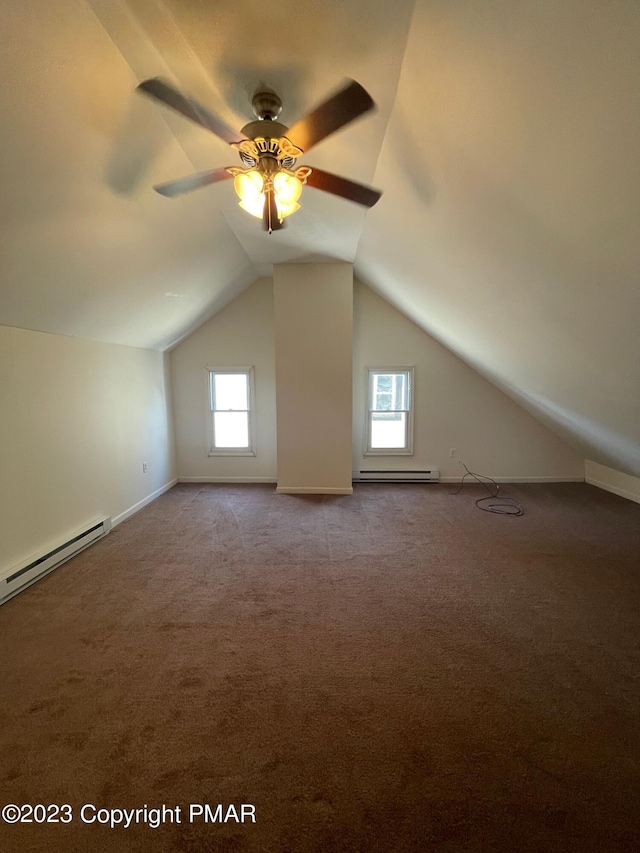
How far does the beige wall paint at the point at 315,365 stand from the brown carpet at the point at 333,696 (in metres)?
1.56

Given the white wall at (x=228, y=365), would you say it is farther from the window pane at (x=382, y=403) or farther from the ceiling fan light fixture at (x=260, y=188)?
the ceiling fan light fixture at (x=260, y=188)

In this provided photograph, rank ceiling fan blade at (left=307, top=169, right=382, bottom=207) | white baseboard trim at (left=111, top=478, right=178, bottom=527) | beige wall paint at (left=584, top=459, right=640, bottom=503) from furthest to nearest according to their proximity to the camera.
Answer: beige wall paint at (left=584, top=459, right=640, bottom=503) → white baseboard trim at (left=111, top=478, right=178, bottom=527) → ceiling fan blade at (left=307, top=169, right=382, bottom=207)

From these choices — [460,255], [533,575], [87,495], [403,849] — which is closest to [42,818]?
[403,849]

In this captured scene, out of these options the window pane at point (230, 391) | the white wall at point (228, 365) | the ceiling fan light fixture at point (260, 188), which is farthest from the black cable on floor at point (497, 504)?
the ceiling fan light fixture at point (260, 188)

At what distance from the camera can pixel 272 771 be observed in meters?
1.38

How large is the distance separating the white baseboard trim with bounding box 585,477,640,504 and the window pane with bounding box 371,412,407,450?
262 cm

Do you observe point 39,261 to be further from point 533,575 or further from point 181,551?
point 533,575

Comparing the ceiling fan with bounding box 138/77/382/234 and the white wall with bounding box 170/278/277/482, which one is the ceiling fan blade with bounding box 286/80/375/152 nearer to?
the ceiling fan with bounding box 138/77/382/234

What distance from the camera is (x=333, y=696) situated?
67.1 inches

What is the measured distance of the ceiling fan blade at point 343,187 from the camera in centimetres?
179

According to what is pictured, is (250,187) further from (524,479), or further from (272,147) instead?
(524,479)

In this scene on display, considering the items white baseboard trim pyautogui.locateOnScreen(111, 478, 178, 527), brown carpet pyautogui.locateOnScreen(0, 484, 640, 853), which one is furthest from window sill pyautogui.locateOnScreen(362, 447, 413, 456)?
white baseboard trim pyautogui.locateOnScreen(111, 478, 178, 527)

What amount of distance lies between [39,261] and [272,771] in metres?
2.86

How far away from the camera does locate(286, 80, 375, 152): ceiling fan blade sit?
1315mm
